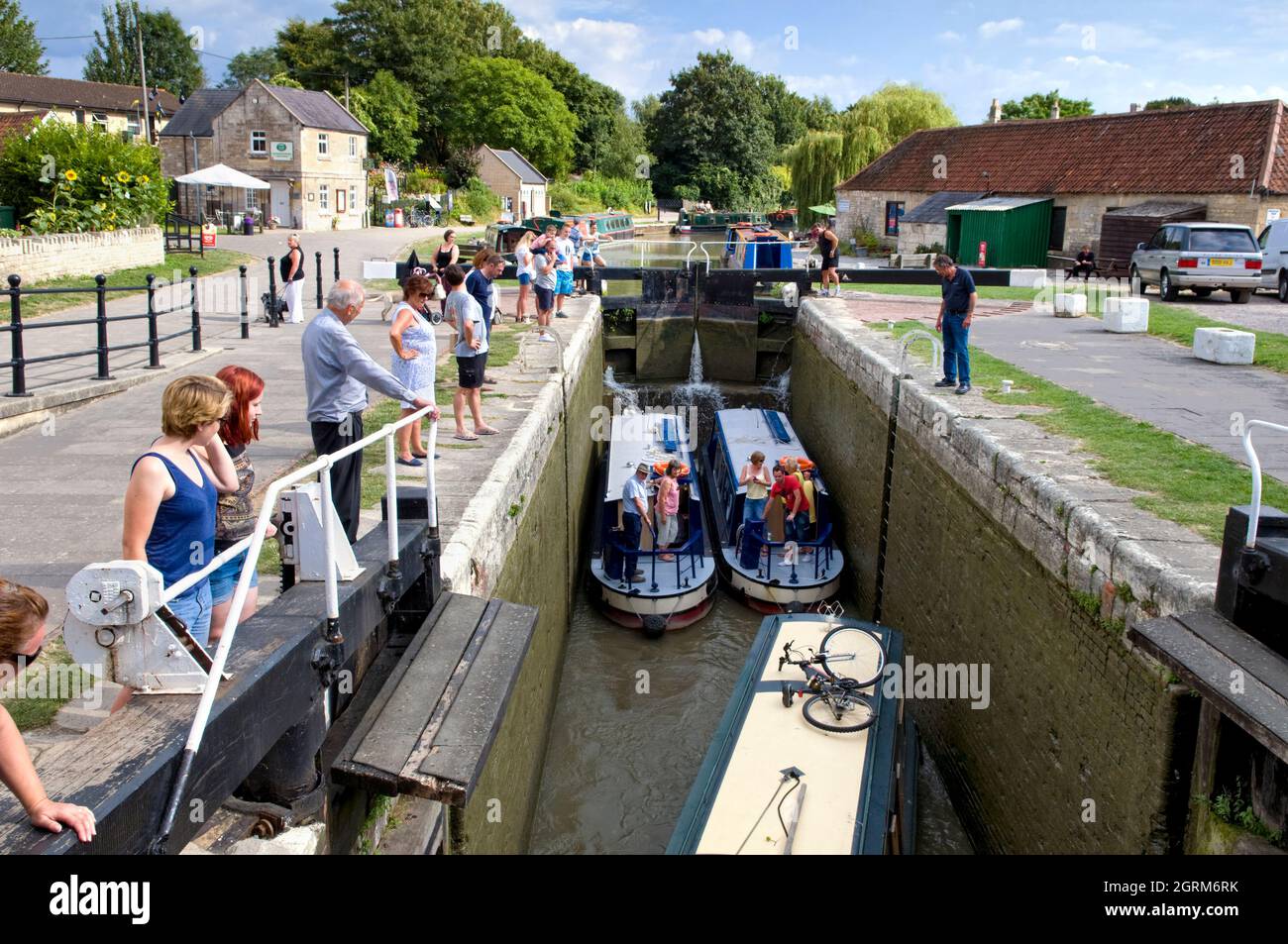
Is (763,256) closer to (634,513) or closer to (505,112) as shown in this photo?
(634,513)

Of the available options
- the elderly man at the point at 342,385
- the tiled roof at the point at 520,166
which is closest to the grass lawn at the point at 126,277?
the elderly man at the point at 342,385

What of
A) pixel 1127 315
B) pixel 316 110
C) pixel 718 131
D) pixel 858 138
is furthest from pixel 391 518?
pixel 718 131

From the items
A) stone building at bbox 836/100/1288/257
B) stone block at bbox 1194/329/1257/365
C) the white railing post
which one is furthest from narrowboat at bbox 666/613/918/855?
stone building at bbox 836/100/1288/257

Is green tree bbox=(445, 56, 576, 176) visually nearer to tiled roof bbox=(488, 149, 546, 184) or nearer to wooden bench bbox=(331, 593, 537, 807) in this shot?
tiled roof bbox=(488, 149, 546, 184)

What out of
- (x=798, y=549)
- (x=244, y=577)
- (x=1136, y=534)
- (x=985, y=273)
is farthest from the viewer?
(x=985, y=273)

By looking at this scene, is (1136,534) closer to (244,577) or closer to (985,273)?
(244,577)

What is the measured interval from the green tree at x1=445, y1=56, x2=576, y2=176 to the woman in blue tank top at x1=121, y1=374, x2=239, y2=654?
201 feet

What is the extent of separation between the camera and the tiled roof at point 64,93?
2315 inches

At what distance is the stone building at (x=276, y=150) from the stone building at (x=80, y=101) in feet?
41.4

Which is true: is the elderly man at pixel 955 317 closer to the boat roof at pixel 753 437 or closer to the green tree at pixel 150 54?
the boat roof at pixel 753 437

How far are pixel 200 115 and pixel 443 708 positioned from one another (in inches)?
1992

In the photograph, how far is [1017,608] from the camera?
24.5 ft

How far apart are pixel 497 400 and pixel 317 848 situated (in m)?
7.72

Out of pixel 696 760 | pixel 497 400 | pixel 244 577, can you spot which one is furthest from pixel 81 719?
pixel 497 400
